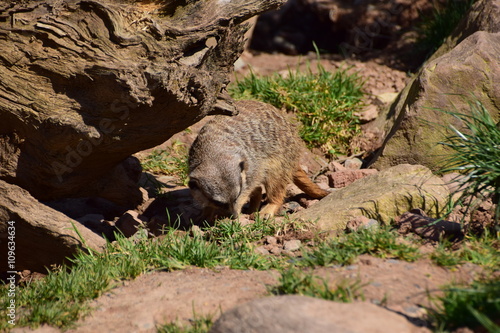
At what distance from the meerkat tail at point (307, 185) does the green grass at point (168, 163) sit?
1179 millimetres

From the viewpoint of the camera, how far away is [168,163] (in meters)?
5.98

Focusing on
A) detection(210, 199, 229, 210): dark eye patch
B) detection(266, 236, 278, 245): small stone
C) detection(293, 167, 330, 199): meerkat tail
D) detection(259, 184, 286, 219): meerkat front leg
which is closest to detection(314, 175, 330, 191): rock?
detection(293, 167, 330, 199): meerkat tail

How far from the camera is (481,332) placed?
240 centimetres

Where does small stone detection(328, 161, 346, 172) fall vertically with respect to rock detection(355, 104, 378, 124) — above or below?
below

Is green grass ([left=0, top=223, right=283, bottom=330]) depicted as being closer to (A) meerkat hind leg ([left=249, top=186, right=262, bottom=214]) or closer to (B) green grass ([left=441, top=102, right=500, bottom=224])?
(B) green grass ([left=441, top=102, right=500, bottom=224])

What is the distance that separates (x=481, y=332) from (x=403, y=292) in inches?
19.5

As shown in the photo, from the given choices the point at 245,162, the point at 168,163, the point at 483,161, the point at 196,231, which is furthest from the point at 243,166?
the point at 483,161

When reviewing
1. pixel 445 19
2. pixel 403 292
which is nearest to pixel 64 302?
pixel 403 292

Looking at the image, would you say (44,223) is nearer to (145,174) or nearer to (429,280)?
(145,174)

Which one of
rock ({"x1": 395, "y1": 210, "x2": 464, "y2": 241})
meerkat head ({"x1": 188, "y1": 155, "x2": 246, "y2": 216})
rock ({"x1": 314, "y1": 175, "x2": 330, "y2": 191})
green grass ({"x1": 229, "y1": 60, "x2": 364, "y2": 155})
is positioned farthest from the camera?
green grass ({"x1": 229, "y1": 60, "x2": 364, "y2": 155})
